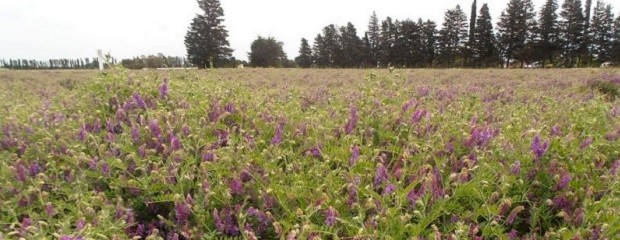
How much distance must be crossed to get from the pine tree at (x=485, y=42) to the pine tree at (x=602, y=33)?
41.4 ft

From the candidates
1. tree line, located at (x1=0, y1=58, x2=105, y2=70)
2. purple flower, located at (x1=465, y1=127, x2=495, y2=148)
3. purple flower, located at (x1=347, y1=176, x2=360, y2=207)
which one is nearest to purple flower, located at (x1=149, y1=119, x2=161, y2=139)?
purple flower, located at (x1=347, y1=176, x2=360, y2=207)

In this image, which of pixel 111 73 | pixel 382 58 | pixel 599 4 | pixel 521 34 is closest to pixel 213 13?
pixel 382 58

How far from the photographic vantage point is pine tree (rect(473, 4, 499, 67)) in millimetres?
60531

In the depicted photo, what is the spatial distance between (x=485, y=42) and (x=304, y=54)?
32.5 metres

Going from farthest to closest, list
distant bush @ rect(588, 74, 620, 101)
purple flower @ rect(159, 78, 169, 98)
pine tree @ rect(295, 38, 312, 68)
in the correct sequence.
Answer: pine tree @ rect(295, 38, 312, 68), distant bush @ rect(588, 74, 620, 101), purple flower @ rect(159, 78, 169, 98)

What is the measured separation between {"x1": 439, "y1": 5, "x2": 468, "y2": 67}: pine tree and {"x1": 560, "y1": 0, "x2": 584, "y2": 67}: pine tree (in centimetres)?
1278

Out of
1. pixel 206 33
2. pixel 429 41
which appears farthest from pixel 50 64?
pixel 429 41

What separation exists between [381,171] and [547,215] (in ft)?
3.21

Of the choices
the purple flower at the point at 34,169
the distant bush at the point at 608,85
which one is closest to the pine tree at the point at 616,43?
the distant bush at the point at 608,85

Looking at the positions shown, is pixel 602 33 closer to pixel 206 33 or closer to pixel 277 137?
pixel 206 33

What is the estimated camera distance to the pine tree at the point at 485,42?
6053 centimetres

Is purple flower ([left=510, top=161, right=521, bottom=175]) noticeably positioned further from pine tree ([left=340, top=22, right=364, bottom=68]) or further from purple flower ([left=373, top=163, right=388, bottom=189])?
pine tree ([left=340, top=22, right=364, bottom=68])

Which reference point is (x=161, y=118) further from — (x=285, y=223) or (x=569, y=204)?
(x=569, y=204)

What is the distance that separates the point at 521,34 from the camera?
195 feet
